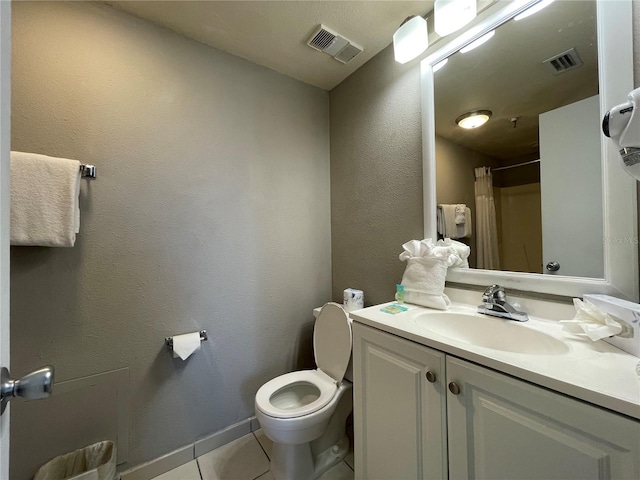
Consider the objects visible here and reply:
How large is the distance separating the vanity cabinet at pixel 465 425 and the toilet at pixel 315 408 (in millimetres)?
228

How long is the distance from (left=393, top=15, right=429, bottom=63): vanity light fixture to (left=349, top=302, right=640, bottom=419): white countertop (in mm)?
1300

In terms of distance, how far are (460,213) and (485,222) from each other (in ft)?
0.38

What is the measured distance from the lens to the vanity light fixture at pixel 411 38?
1206mm

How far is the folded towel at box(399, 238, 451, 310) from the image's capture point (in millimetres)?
1166

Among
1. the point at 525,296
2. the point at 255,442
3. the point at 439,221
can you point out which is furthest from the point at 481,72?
the point at 255,442

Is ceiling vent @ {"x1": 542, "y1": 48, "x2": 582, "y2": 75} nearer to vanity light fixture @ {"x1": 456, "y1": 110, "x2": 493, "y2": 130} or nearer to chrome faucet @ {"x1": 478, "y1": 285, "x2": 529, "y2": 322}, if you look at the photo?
vanity light fixture @ {"x1": 456, "y1": 110, "x2": 493, "y2": 130}

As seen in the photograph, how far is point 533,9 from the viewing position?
1006mm

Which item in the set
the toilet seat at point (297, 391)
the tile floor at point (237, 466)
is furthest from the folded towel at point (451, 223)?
the tile floor at point (237, 466)

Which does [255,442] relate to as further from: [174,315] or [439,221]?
[439,221]

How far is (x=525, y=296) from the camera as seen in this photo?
1016mm

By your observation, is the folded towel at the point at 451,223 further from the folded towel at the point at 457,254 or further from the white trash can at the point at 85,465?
the white trash can at the point at 85,465

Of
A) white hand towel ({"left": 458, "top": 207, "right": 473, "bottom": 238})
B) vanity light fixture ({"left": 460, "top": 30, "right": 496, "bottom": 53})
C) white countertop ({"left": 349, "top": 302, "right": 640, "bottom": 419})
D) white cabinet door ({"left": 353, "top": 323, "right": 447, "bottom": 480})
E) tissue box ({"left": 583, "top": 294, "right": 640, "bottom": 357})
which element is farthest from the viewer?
white hand towel ({"left": 458, "top": 207, "right": 473, "bottom": 238})

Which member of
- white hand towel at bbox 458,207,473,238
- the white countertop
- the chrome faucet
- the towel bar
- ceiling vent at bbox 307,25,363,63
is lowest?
the white countertop

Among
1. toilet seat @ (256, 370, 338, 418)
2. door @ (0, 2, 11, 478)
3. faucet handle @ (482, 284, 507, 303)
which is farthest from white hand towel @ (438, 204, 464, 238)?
door @ (0, 2, 11, 478)
